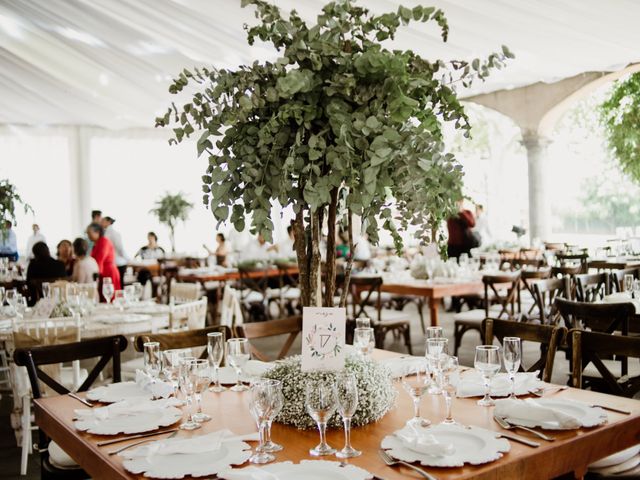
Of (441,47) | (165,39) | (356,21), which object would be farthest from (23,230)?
(356,21)

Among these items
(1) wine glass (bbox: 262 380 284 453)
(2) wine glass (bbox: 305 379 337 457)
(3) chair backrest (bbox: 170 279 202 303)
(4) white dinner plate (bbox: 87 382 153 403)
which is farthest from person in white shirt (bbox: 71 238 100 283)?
(2) wine glass (bbox: 305 379 337 457)

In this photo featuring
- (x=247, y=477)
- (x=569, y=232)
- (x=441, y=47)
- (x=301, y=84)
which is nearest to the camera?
(x=247, y=477)

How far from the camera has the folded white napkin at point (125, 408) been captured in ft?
7.50

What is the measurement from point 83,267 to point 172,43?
3.63 meters

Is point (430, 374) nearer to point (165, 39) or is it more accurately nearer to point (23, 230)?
point (165, 39)

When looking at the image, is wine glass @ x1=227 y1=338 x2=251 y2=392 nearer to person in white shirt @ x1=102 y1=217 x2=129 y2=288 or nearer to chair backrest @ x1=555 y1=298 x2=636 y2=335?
chair backrest @ x1=555 y1=298 x2=636 y2=335

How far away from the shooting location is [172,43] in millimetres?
9383

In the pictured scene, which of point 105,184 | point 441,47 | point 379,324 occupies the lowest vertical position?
point 379,324

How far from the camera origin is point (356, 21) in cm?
212

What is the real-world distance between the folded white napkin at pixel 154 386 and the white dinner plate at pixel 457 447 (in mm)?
979

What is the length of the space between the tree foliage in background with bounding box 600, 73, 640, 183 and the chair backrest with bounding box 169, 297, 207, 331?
8383mm

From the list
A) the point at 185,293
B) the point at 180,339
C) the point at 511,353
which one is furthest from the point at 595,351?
the point at 185,293

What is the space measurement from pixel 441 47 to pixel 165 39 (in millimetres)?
3658

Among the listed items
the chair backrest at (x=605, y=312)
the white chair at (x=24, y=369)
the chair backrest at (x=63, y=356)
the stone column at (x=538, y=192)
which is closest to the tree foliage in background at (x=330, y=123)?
the chair backrest at (x=63, y=356)
